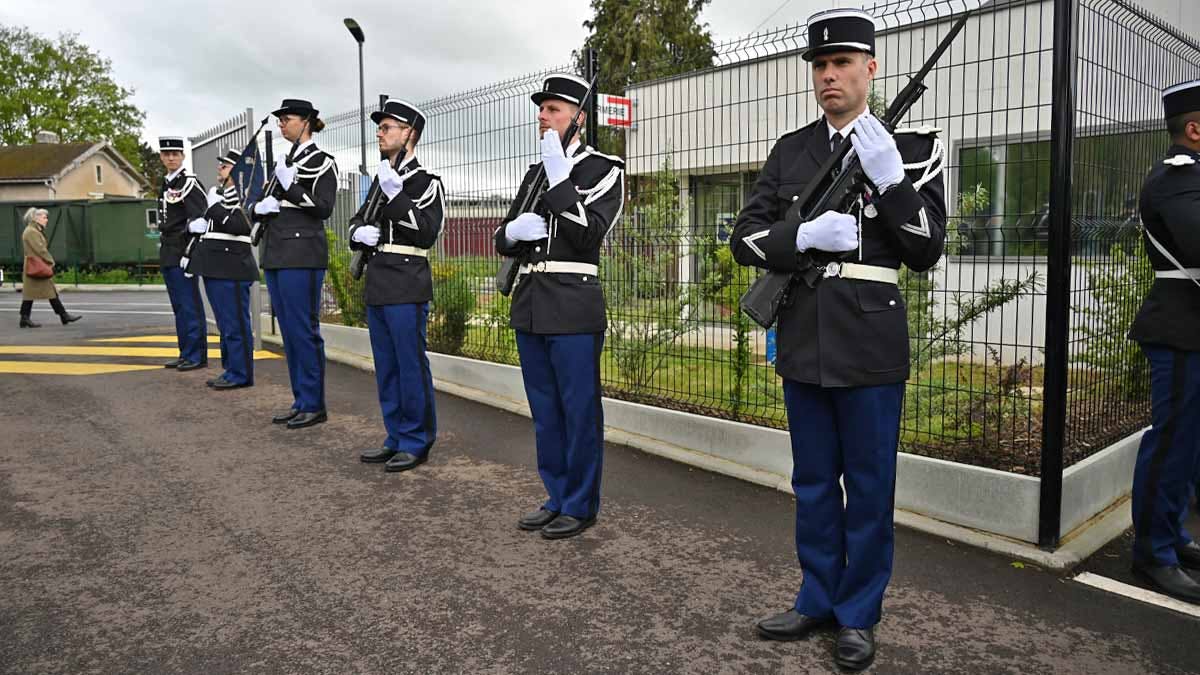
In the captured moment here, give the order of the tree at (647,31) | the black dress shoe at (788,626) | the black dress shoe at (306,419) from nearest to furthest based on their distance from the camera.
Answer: the black dress shoe at (788,626), the black dress shoe at (306,419), the tree at (647,31)

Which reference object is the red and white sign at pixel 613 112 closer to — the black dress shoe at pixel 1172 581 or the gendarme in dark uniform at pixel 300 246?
the gendarme in dark uniform at pixel 300 246

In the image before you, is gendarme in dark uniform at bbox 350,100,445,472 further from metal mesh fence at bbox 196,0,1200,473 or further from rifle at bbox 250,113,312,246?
metal mesh fence at bbox 196,0,1200,473

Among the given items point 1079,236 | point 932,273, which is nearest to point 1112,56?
point 1079,236

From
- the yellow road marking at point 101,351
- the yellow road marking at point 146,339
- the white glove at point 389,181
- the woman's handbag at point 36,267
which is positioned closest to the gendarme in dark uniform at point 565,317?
the white glove at point 389,181

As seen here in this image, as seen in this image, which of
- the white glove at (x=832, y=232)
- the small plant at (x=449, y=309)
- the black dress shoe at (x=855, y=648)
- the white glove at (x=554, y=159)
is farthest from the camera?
the small plant at (x=449, y=309)

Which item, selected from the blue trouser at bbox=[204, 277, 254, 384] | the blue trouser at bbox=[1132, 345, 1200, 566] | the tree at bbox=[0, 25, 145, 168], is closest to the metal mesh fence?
the blue trouser at bbox=[1132, 345, 1200, 566]

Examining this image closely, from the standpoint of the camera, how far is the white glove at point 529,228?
177 inches

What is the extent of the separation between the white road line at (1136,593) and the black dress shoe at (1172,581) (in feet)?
0.10

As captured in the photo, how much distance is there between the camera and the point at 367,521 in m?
4.72

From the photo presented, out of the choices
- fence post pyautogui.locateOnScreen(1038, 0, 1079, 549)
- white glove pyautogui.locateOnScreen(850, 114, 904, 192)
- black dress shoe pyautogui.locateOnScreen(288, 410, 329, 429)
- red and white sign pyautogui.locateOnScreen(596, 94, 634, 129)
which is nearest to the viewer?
white glove pyautogui.locateOnScreen(850, 114, 904, 192)

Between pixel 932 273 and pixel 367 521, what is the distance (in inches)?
132

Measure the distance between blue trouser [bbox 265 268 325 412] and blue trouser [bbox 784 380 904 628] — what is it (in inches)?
182

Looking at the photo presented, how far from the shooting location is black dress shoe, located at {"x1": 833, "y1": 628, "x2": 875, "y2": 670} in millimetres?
3105

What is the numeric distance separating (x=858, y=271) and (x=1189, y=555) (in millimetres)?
2318
